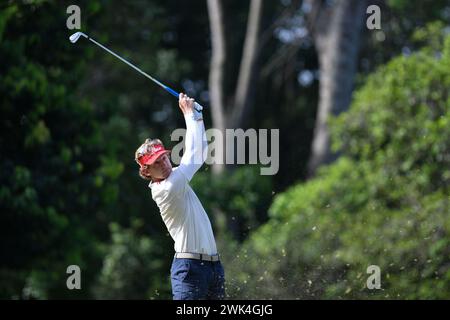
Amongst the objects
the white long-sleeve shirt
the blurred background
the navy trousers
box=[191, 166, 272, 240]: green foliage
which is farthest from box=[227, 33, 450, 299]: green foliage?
the white long-sleeve shirt

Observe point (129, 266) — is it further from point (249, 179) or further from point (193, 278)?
point (193, 278)

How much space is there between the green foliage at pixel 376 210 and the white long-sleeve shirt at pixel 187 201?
142 inches

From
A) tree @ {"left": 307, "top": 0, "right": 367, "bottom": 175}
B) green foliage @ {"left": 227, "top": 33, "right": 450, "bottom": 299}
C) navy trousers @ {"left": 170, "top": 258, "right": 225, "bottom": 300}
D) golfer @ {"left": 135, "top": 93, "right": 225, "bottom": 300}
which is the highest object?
tree @ {"left": 307, "top": 0, "right": 367, "bottom": 175}

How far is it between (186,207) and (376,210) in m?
7.90

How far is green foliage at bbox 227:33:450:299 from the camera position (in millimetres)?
13859

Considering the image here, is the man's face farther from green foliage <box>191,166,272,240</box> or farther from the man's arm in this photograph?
green foliage <box>191,166,272,240</box>

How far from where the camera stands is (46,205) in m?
16.3

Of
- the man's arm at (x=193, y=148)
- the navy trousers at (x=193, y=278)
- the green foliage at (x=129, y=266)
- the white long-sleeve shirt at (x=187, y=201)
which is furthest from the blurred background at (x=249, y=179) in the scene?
the man's arm at (x=193, y=148)

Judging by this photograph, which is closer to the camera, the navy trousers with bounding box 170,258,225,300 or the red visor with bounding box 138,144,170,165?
the red visor with bounding box 138,144,170,165

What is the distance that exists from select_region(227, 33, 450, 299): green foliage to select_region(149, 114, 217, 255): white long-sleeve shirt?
362cm

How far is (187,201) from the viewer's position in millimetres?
8766

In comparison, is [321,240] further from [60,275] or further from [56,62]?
[60,275]

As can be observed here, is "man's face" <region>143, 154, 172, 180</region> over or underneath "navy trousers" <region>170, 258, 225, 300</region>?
over
